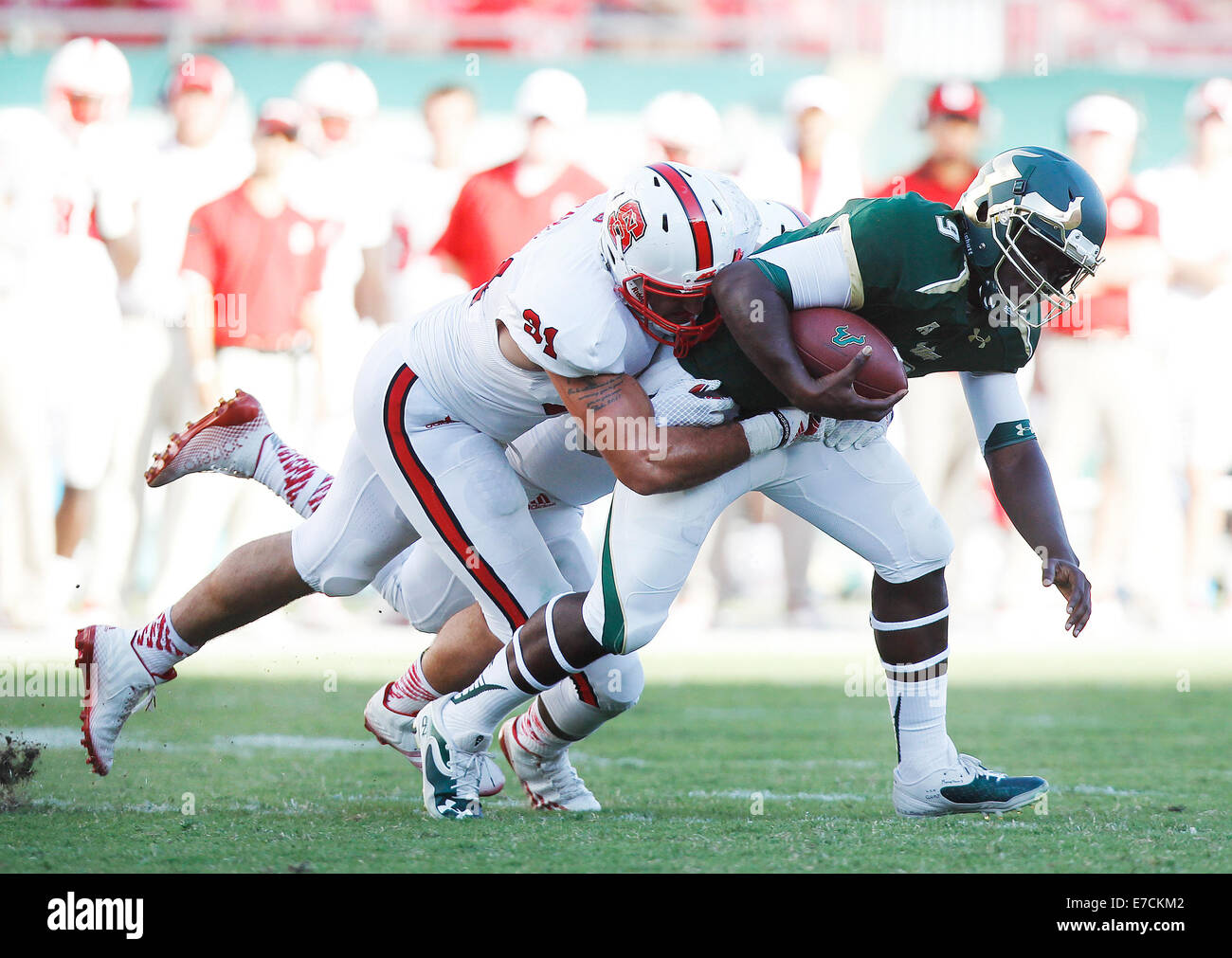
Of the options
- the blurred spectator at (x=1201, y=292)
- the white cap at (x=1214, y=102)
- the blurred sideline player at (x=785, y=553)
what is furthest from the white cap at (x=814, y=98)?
the white cap at (x=1214, y=102)

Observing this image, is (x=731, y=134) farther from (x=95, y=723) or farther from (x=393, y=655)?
(x=95, y=723)

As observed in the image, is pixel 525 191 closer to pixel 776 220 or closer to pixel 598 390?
pixel 776 220

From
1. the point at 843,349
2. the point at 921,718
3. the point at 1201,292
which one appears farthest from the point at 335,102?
the point at 921,718

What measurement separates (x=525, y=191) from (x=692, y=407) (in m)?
4.41

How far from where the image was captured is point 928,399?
7.62 meters

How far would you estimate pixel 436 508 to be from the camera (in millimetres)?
3549

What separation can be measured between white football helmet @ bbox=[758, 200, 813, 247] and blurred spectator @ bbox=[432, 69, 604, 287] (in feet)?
12.5

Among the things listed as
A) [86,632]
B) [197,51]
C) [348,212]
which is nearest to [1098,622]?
[348,212]

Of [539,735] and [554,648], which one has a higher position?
[554,648]

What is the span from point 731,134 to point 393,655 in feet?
14.6

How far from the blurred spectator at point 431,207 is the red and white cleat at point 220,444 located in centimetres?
327

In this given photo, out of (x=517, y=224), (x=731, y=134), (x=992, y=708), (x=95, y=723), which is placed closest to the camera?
(x=95, y=723)

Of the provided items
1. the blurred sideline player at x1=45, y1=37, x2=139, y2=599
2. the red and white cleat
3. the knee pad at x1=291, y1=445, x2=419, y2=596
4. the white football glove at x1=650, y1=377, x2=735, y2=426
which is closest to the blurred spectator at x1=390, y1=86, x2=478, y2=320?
the blurred sideline player at x1=45, y1=37, x2=139, y2=599

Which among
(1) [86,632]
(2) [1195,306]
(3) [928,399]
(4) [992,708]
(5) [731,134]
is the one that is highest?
(5) [731,134]
